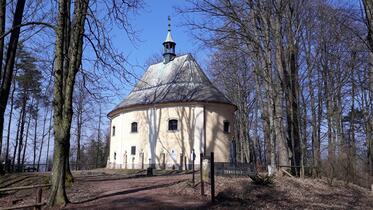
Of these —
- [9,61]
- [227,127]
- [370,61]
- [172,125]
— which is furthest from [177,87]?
[9,61]

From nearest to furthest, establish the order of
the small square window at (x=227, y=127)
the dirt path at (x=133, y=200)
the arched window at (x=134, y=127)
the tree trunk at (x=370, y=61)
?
the dirt path at (x=133, y=200) → the tree trunk at (x=370, y=61) → the small square window at (x=227, y=127) → the arched window at (x=134, y=127)

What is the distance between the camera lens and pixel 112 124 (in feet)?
124

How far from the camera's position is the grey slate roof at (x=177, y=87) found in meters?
31.3

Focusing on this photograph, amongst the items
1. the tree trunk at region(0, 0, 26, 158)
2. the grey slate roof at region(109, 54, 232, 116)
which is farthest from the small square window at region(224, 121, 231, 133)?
the tree trunk at region(0, 0, 26, 158)

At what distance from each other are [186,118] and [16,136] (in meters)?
18.0

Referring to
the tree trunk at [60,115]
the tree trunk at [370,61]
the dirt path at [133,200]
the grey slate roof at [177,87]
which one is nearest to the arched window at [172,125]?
the grey slate roof at [177,87]

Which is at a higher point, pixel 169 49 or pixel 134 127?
pixel 169 49

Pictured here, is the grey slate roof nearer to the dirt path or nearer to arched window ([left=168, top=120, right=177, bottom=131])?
arched window ([left=168, top=120, right=177, bottom=131])

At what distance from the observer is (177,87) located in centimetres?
3272

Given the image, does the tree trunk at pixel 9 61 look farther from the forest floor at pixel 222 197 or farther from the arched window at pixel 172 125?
the arched window at pixel 172 125

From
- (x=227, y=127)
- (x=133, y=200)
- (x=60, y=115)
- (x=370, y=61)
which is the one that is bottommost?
(x=133, y=200)

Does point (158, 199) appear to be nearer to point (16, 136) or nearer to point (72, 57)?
point (72, 57)

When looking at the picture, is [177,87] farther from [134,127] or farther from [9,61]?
[9,61]

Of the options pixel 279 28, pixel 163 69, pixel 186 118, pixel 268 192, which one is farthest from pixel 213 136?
pixel 268 192
